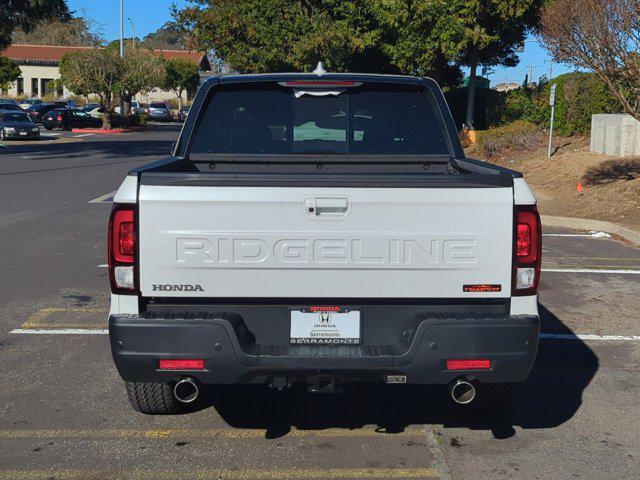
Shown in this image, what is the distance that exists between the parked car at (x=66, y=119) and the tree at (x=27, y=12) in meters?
16.0

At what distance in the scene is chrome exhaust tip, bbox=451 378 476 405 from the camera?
4.28 m

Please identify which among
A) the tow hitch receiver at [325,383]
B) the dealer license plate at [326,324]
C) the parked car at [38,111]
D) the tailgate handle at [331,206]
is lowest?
the tow hitch receiver at [325,383]

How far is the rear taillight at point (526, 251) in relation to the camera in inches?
162

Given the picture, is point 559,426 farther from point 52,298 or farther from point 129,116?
point 129,116

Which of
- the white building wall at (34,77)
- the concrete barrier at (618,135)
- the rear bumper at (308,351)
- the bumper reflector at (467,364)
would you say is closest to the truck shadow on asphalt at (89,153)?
the concrete barrier at (618,135)

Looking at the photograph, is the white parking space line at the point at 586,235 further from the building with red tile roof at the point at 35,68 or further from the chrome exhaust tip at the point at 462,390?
the building with red tile roof at the point at 35,68

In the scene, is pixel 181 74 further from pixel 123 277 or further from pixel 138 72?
pixel 123 277

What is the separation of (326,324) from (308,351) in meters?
0.16

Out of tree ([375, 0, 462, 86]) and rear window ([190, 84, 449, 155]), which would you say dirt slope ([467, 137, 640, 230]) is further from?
rear window ([190, 84, 449, 155])

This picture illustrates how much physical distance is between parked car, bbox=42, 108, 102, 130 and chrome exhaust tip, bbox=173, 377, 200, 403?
160 feet

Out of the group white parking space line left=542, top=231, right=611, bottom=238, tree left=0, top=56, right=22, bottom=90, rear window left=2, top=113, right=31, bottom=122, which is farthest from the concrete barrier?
tree left=0, top=56, right=22, bottom=90

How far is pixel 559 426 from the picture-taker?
518 centimetres

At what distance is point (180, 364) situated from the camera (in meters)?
4.12

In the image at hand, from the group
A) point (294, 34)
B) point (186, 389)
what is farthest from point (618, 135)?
point (186, 389)
